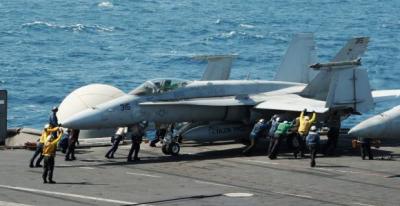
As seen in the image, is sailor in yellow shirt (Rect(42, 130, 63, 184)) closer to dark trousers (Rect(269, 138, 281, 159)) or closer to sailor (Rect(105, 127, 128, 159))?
sailor (Rect(105, 127, 128, 159))

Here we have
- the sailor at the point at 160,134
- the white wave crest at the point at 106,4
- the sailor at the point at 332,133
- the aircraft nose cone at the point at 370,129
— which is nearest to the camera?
the aircraft nose cone at the point at 370,129

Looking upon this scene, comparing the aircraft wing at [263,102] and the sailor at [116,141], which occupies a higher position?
the aircraft wing at [263,102]

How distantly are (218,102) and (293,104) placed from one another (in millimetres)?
2766

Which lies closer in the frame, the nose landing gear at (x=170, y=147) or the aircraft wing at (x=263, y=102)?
the nose landing gear at (x=170, y=147)

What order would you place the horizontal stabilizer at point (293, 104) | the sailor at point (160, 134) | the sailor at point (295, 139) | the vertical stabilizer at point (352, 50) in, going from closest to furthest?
the sailor at point (295, 139) → the horizontal stabilizer at point (293, 104) → the sailor at point (160, 134) → the vertical stabilizer at point (352, 50)

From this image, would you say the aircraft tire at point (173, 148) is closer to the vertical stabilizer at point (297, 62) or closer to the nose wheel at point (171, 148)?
the nose wheel at point (171, 148)

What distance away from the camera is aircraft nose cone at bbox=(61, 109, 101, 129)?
2975cm

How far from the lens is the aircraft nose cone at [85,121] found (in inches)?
1171

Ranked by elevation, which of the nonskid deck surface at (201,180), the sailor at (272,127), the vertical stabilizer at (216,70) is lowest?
the nonskid deck surface at (201,180)

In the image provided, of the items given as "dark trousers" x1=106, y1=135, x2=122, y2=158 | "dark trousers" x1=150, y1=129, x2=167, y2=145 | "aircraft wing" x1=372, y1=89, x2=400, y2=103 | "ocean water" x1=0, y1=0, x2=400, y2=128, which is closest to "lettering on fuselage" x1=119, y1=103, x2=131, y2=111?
"dark trousers" x1=106, y1=135, x2=122, y2=158

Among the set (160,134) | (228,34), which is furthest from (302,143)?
(228,34)

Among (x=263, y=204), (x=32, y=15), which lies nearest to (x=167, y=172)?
(x=263, y=204)

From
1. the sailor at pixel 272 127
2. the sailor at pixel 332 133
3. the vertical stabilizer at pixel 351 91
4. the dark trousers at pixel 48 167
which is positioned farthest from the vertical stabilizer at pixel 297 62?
the dark trousers at pixel 48 167

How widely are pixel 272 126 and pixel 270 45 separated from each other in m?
71.6
